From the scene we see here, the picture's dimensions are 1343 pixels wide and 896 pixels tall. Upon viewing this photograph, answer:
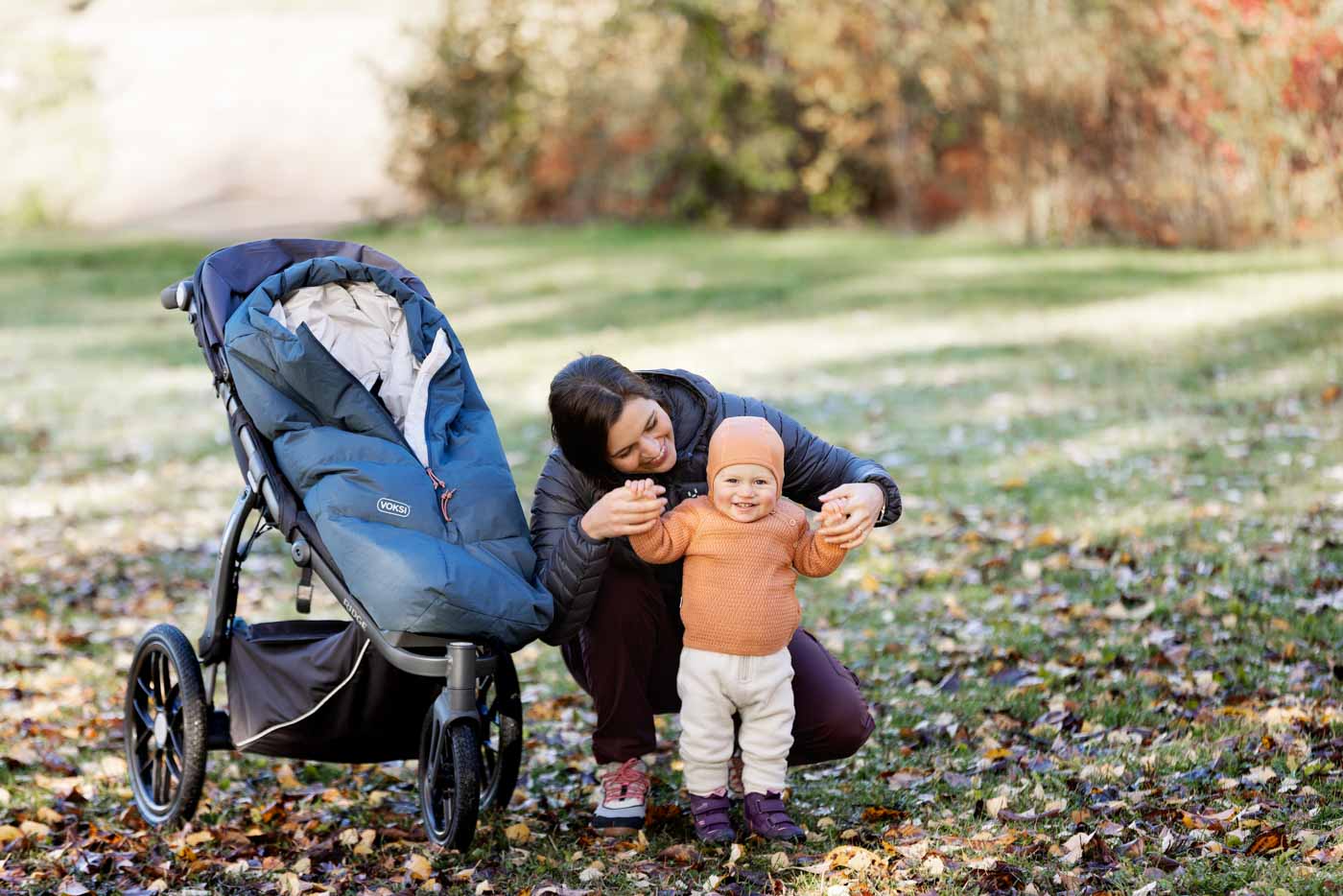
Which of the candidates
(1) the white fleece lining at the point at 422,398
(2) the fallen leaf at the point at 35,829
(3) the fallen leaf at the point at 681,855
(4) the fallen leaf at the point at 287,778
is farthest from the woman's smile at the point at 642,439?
(2) the fallen leaf at the point at 35,829

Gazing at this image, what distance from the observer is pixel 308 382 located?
392 centimetres

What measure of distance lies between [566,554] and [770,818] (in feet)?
2.94

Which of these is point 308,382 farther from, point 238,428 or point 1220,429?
point 1220,429

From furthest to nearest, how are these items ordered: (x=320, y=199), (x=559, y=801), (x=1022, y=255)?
(x=320, y=199) → (x=1022, y=255) → (x=559, y=801)

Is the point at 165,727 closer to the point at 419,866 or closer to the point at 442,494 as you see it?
the point at 419,866

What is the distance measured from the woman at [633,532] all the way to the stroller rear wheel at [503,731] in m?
0.21

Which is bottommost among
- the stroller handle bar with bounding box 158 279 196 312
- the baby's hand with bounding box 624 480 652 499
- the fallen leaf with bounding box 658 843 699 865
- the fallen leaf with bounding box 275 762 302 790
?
the fallen leaf with bounding box 275 762 302 790

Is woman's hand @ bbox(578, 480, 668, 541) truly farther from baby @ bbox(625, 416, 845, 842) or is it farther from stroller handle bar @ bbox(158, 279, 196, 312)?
stroller handle bar @ bbox(158, 279, 196, 312)

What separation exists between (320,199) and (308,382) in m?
21.9

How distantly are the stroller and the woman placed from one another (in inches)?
5.6

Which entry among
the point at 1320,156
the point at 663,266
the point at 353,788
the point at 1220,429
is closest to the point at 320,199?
the point at 663,266

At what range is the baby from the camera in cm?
374

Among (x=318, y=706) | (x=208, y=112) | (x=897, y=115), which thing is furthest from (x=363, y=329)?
(x=208, y=112)

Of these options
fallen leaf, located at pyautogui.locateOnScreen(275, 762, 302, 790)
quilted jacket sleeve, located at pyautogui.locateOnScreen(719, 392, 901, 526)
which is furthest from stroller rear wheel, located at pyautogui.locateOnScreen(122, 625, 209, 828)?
quilted jacket sleeve, located at pyautogui.locateOnScreen(719, 392, 901, 526)
